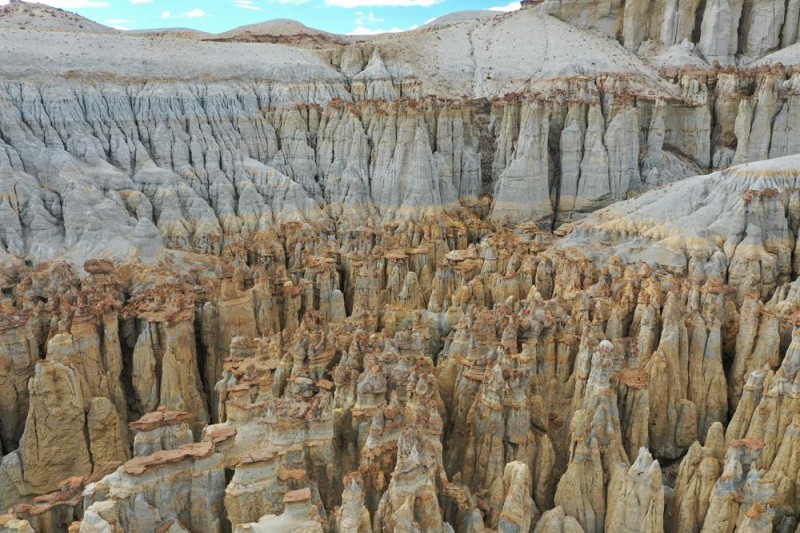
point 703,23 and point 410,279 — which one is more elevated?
point 703,23

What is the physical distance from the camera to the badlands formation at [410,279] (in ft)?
56.5

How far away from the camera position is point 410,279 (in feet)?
111

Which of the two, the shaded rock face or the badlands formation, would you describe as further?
the shaded rock face

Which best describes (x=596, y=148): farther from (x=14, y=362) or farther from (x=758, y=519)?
(x=14, y=362)

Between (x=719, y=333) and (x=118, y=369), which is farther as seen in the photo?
(x=118, y=369)

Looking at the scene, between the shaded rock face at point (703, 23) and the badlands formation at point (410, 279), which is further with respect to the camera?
the shaded rock face at point (703, 23)

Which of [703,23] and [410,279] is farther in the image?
[703,23]

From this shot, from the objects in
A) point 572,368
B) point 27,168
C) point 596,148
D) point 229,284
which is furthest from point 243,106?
point 572,368

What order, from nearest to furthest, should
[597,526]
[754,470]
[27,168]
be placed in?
[754,470] < [597,526] < [27,168]

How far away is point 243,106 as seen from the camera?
46344 mm

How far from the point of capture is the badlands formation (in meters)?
17.2

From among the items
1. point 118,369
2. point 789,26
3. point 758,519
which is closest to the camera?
point 758,519

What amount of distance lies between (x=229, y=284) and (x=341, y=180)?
16.9 meters

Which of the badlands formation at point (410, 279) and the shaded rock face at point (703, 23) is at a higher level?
the shaded rock face at point (703, 23)
